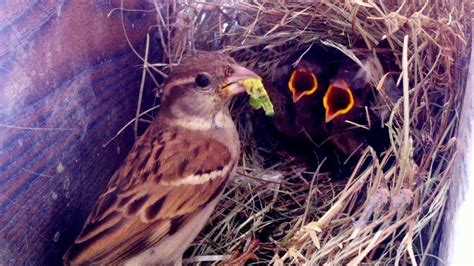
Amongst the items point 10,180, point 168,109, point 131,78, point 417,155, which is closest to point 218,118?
point 168,109

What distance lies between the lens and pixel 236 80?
2459mm

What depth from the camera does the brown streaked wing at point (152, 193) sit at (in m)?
2.17

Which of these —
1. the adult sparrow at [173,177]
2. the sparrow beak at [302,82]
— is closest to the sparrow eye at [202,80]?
the adult sparrow at [173,177]

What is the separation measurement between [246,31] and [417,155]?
2.87 ft

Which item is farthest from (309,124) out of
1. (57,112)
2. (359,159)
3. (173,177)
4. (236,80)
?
(57,112)

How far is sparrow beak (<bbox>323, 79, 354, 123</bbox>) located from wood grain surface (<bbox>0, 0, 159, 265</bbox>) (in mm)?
773

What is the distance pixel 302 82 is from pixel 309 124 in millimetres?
211

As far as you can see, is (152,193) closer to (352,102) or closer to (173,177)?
(173,177)

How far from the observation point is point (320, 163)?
9.36 feet

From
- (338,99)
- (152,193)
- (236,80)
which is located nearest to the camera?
(152,193)

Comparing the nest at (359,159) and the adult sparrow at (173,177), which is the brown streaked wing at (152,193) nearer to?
the adult sparrow at (173,177)

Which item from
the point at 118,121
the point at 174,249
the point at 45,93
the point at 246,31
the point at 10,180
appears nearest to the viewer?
the point at 10,180

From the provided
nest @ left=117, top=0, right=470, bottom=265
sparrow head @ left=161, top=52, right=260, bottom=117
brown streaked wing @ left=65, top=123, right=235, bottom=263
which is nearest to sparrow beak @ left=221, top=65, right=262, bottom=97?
sparrow head @ left=161, top=52, right=260, bottom=117

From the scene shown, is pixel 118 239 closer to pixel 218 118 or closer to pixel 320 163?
pixel 218 118
